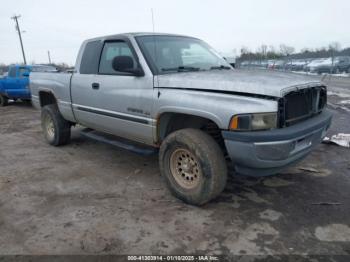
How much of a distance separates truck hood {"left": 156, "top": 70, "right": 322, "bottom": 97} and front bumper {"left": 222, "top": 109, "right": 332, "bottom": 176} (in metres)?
0.39

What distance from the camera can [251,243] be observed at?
2816 mm

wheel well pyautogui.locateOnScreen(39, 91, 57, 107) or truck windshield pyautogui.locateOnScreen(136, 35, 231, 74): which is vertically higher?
truck windshield pyautogui.locateOnScreen(136, 35, 231, 74)

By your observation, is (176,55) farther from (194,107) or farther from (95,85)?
(95,85)

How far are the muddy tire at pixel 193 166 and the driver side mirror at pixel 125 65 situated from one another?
2.98ft

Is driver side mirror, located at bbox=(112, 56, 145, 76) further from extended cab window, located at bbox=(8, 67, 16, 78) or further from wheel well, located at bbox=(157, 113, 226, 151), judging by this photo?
extended cab window, located at bbox=(8, 67, 16, 78)

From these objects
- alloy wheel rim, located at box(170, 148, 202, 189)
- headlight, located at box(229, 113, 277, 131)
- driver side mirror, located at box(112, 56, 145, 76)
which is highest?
driver side mirror, located at box(112, 56, 145, 76)

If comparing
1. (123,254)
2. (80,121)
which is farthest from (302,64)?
(123,254)

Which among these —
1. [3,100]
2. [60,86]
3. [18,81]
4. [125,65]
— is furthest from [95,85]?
[3,100]

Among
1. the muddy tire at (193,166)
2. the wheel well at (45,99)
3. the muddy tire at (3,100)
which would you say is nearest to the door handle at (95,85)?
the muddy tire at (193,166)

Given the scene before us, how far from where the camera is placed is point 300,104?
330 centimetres

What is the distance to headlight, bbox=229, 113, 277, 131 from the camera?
2911 millimetres

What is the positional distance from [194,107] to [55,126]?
3.57 m

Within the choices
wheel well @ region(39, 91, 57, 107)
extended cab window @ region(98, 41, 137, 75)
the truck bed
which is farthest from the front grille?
wheel well @ region(39, 91, 57, 107)

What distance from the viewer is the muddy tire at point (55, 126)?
584cm
